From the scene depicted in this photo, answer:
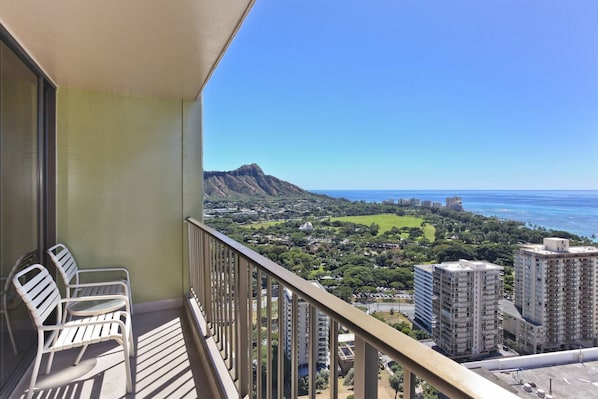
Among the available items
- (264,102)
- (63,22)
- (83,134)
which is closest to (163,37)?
(63,22)

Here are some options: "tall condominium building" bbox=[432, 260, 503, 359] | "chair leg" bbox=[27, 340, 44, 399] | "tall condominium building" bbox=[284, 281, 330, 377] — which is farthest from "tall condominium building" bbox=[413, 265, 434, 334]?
"chair leg" bbox=[27, 340, 44, 399]

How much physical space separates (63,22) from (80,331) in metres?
1.93

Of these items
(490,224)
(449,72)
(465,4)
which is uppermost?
(465,4)

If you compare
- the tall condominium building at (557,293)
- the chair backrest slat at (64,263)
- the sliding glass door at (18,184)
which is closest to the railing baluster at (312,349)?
the tall condominium building at (557,293)

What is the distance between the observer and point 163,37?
6.66ft

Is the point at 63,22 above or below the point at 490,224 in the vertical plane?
above

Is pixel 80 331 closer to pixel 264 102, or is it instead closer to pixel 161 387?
pixel 161 387

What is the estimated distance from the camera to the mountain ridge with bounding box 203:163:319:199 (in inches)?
149

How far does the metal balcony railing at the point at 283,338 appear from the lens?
1.56 ft

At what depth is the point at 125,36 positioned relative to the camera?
2.02 metres

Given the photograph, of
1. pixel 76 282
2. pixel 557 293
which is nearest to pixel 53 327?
pixel 76 282

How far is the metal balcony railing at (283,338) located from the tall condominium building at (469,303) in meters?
0.67

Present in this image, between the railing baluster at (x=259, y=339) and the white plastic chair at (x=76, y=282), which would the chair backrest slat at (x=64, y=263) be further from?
the railing baluster at (x=259, y=339)

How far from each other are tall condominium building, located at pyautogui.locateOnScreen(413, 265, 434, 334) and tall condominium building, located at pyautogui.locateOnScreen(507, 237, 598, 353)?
39 centimetres
